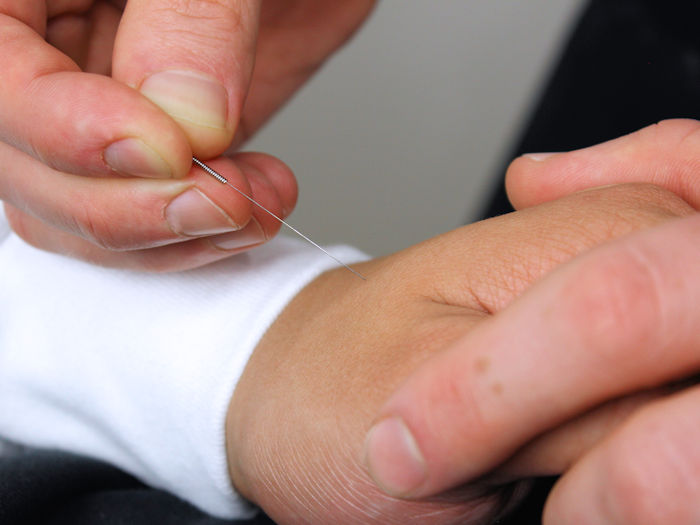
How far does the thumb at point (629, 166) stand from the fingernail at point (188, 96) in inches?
15.6

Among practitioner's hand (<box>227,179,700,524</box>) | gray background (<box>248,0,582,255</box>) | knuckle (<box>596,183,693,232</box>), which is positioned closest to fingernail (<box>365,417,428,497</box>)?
practitioner's hand (<box>227,179,700,524</box>)

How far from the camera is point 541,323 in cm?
47

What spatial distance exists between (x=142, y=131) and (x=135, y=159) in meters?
0.04

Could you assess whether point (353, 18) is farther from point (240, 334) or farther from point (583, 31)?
point (240, 334)

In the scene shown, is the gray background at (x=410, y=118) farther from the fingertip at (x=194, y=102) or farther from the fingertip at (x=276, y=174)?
the fingertip at (x=194, y=102)

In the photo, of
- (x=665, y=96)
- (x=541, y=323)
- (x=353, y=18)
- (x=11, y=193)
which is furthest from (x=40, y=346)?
(x=665, y=96)

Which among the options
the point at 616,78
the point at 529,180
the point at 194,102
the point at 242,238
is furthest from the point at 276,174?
the point at 616,78

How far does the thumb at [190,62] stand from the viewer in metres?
0.79

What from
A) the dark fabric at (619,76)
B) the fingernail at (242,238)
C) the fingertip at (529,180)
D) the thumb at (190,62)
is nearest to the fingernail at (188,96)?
the thumb at (190,62)

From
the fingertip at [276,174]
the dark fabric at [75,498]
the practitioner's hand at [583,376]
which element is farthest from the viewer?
the fingertip at [276,174]

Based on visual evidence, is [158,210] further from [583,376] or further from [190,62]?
[583,376]

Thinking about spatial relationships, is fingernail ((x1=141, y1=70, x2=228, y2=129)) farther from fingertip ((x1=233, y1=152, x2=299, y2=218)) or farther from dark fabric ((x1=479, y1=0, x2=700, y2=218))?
dark fabric ((x1=479, y1=0, x2=700, y2=218))

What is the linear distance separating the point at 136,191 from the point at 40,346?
37cm

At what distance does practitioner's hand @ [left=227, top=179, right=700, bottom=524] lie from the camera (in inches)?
18.8
